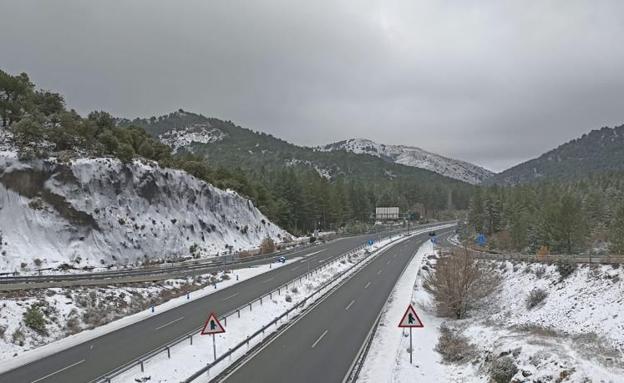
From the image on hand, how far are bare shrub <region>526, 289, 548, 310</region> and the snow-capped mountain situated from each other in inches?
1571

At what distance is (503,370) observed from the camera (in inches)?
619

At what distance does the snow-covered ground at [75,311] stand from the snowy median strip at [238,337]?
6.46 m

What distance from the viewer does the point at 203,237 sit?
59.7 meters

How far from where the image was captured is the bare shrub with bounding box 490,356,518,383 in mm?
15406

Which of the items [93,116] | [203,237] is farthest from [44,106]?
[203,237]

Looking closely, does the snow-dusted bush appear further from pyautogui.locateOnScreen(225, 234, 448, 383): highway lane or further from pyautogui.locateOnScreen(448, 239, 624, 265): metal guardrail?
pyautogui.locateOnScreen(448, 239, 624, 265): metal guardrail

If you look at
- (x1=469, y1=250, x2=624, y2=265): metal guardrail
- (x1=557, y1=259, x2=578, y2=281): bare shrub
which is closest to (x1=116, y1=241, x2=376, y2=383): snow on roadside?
(x1=469, y1=250, x2=624, y2=265): metal guardrail

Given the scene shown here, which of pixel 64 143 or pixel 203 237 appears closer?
pixel 64 143

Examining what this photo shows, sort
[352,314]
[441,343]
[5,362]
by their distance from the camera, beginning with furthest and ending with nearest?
1. [352,314]
2. [441,343]
3. [5,362]

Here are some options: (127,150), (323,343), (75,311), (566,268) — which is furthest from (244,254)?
(566,268)

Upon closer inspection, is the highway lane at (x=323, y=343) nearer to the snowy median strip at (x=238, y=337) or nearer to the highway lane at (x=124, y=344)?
the snowy median strip at (x=238, y=337)

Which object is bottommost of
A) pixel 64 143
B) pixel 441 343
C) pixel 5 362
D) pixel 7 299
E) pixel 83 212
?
pixel 441 343

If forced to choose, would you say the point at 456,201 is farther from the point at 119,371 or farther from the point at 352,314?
the point at 119,371

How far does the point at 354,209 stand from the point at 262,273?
83567mm
